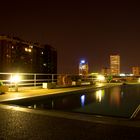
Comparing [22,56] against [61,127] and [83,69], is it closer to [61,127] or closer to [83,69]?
[83,69]

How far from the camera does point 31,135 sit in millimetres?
5000

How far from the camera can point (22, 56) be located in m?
114

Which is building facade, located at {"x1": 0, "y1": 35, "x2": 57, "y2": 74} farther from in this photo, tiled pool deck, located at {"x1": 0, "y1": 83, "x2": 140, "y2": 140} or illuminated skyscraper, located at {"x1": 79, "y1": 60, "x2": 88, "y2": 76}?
tiled pool deck, located at {"x1": 0, "y1": 83, "x2": 140, "y2": 140}

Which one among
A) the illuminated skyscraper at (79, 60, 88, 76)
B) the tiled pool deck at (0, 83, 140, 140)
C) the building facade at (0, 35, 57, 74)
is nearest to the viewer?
the tiled pool deck at (0, 83, 140, 140)

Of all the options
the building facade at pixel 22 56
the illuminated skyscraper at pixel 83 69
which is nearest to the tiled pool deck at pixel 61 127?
the illuminated skyscraper at pixel 83 69

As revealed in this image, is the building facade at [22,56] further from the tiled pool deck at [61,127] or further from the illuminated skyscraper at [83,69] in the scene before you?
the tiled pool deck at [61,127]

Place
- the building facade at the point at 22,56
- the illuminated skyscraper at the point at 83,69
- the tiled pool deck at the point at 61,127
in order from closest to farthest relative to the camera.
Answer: the tiled pool deck at the point at 61,127
the illuminated skyscraper at the point at 83,69
the building facade at the point at 22,56

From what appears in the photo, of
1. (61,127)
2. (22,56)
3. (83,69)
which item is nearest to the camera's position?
(61,127)

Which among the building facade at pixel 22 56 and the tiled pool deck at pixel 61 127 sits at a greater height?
the building facade at pixel 22 56

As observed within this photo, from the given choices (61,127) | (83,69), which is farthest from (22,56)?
(61,127)

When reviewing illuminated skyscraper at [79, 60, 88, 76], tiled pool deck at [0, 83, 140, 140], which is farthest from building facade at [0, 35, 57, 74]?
tiled pool deck at [0, 83, 140, 140]

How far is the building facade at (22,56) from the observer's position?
107312 millimetres

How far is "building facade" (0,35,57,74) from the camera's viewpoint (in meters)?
107

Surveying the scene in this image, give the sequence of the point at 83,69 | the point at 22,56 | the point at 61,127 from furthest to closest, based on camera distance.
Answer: the point at 22,56 → the point at 83,69 → the point at 61,127
